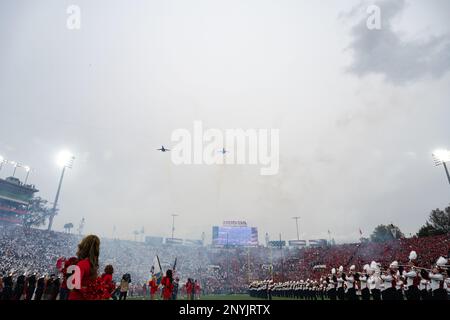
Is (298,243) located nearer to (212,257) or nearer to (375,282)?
(212,257)

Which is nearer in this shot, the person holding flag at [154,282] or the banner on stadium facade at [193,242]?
the person holding flag at [154,282]

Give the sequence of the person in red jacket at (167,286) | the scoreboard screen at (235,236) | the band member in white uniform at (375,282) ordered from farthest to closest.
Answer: the scoreboard screen at (235,236) → the person in red jacket at (167,286) → the band member in white uniform at (375,282)

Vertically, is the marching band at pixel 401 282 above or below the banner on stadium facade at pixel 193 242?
below

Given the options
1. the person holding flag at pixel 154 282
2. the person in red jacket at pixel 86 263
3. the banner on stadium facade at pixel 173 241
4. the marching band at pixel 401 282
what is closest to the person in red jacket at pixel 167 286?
the person holding flag at pixel 154 282

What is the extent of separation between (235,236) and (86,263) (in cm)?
6145

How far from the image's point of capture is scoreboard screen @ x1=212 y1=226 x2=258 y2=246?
2455 inches

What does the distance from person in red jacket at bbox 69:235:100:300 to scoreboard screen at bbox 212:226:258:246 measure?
6078 centimetres

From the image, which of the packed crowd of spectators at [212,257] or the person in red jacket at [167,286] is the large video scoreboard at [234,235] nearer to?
the packed crowd of spectators at [212,257]

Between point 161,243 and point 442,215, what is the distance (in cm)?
7520

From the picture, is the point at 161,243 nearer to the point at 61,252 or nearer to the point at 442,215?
the point at 61,252

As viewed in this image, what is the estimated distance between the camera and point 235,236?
2482 inches

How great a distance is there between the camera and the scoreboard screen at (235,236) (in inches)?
2455

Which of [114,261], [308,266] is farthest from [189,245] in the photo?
[308,266]

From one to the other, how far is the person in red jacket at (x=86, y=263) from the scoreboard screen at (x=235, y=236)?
199ft
